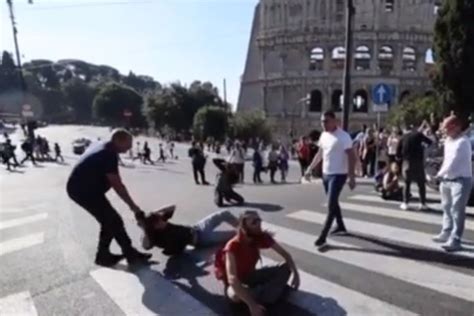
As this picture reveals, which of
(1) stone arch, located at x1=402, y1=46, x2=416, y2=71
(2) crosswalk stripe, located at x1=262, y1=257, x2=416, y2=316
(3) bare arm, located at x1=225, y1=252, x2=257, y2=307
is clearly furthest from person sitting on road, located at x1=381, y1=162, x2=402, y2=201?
(1) stone arch, located at x1=402, y1=46, x2=416, y2=71

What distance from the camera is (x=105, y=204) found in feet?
21.6

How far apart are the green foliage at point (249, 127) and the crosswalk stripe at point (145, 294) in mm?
61755

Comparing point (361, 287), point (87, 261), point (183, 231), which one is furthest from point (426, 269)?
point (87, 261)

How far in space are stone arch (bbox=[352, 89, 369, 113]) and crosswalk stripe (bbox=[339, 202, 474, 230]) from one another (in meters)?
74.3

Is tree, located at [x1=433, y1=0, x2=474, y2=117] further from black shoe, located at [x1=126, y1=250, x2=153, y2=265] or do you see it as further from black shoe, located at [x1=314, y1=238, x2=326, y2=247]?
black shoe, located at [x1=126, y1=250, x2=153, y2=265]

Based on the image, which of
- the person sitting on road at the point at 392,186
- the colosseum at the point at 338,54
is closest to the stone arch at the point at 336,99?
the colosseum at the point at 338,54

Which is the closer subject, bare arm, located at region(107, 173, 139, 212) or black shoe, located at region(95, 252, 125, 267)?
bare arm, located at region(107, 173, 139, 212)

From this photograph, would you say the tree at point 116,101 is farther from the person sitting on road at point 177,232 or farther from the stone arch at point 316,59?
the person sitting on road at point 177,232

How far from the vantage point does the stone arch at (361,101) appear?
82625 mm

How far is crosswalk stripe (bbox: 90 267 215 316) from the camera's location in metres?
5.34

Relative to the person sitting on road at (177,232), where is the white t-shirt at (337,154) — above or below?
above

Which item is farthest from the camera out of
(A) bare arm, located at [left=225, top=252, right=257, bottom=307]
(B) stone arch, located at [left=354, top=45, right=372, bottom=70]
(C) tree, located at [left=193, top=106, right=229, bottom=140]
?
(B) stone arch, located at [left=354, top=45, right=372, bottom=70]

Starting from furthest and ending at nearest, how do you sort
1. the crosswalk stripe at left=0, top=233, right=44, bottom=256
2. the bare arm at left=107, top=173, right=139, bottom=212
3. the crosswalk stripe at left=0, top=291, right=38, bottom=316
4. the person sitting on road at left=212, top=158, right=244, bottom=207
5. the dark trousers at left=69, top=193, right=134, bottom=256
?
→ the person sitting on road at left=212, top=158, right=244, bottom=207
the crosswalk stripe at left=0, top=233, right=44, bottom=256
the dark trousers at left=69, top=193, right=134, bottom=256
the bare arm at left=107, top=173, right=139, bottom=212
the crosswalk stripe at left=0, top=291, right=38, bottom=316

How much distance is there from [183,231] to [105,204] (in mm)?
1071
